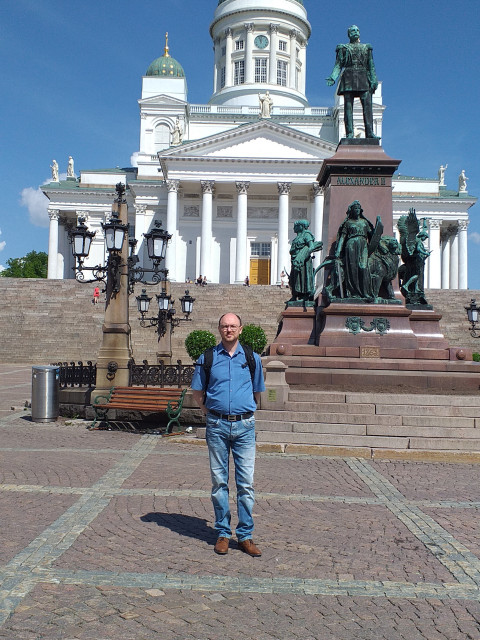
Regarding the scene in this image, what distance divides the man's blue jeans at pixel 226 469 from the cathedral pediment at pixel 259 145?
5292 centimetres

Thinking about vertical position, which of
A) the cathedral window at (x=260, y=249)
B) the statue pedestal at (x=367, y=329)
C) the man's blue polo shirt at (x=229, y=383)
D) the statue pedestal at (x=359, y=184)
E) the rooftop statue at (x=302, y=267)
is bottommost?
the man's blue polo shirt at (x=229, y=383)

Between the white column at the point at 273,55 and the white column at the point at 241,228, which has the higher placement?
the white column at the point at 273,55

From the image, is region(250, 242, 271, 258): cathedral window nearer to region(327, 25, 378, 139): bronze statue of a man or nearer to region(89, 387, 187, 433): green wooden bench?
region(327, 25, 378, 139): bronze statue of a man

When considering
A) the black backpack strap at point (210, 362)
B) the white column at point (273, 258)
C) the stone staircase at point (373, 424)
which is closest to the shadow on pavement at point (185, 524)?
the black backpack strap at point (210, 362)

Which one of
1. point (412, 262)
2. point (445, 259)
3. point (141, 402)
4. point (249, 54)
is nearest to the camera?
point (141, 402)

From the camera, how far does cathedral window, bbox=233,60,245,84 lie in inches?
2833

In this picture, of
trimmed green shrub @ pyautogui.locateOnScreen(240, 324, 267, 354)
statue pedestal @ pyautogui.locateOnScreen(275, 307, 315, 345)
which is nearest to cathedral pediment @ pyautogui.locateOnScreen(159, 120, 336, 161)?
trimmed green shrub @ pyautogui.locateOnScreen(240, 324, 267, 354)

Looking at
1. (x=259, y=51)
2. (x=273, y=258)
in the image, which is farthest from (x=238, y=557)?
(x=259, y=51)

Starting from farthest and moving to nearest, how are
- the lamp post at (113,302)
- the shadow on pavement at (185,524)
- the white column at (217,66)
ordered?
the white column at (217,66) < the lamp post at (113,302) < the shadow on pavement at (185,524)

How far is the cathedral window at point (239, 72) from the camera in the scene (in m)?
72.0

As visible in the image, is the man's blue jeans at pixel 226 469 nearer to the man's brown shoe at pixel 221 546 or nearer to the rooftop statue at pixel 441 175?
the man's brown shoe at pixel 221 546

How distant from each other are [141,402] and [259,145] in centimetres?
4818

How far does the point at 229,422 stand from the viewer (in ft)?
16.8

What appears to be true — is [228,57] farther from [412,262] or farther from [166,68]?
[412,262]
